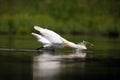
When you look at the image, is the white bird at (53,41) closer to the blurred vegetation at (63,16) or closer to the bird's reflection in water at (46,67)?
the bird's reflection in water at (46,67)

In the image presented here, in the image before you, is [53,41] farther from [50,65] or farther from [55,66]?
[55,66]

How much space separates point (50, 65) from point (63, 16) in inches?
1619

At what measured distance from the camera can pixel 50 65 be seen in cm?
1958

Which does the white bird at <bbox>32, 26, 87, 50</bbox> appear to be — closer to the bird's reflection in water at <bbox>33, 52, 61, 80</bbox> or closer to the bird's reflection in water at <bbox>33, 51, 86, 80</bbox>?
the bird's reflection in water at <bbox>33, 51, 86, 80</bbox>

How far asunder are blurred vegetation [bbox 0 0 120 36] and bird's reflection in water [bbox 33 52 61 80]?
29.8 metres

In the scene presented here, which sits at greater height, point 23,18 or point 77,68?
point 23,18

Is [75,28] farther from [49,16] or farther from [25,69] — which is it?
[25,69]

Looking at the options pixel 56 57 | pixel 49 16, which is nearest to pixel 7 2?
pixel 49 16

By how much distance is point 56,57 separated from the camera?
22.7 m

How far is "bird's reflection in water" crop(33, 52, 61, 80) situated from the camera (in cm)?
1679

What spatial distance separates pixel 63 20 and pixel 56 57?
121 ft

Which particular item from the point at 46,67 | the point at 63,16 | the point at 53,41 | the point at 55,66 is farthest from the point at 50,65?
the point at 63,16

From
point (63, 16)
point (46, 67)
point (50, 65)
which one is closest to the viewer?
point (46, 67)

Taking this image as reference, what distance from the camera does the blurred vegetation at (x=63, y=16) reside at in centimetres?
5578
